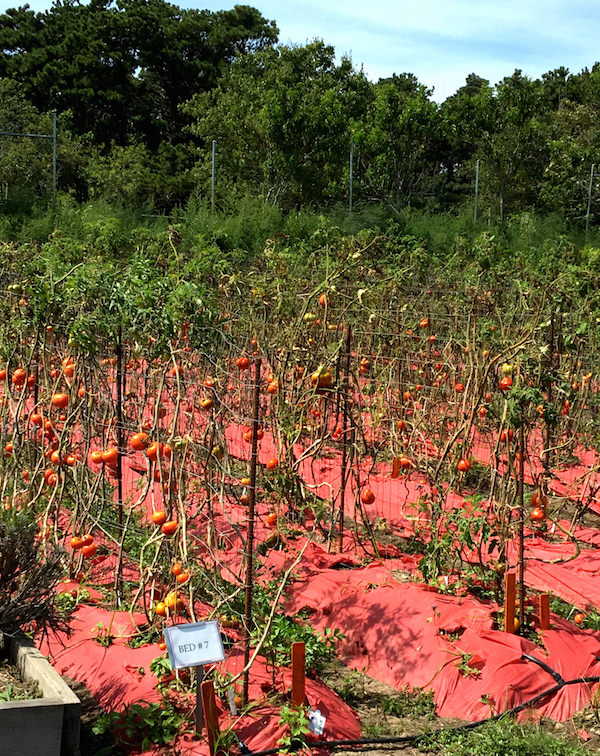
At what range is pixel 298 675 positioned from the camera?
336 cm

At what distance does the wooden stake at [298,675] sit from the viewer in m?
3.34

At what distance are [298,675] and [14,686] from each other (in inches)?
38.1

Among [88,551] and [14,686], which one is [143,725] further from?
[88,551]

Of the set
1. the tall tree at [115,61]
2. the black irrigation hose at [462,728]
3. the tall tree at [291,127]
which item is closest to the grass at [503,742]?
the black irrigation hose at [462,728]

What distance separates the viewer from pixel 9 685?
3.03m

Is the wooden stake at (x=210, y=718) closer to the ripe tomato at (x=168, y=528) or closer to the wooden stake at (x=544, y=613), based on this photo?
the ripe tomato at (x=168, y=528)

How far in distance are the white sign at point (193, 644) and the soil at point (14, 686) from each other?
0.44 metres

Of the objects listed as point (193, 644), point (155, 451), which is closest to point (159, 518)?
point (155, 451)

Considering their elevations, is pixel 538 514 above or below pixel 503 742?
above

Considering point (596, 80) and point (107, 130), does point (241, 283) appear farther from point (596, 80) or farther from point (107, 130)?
point (107, 130)

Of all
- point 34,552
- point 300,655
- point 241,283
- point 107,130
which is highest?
point 107,130

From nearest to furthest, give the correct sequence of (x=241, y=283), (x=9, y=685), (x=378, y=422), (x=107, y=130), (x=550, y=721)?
(x=9, y=685) < (x=550, y=721) < (x=378, y=422) < (x=241, y=283) < (x=107, y=130)

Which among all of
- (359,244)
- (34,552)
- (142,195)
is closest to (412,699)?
(34,552)

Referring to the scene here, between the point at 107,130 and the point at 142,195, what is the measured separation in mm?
5477
